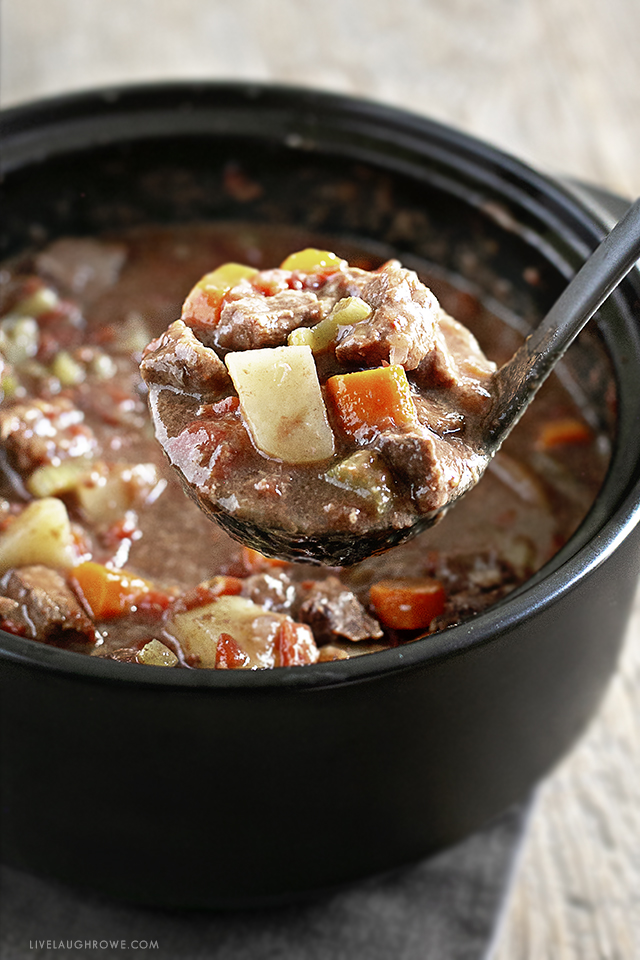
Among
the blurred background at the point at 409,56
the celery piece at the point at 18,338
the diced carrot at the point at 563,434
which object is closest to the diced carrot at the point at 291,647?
the diced carrot at the point at 563,434

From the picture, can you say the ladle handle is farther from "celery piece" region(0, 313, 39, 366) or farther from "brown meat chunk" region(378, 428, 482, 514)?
"celery piece" region(0, 313, 39, 366)

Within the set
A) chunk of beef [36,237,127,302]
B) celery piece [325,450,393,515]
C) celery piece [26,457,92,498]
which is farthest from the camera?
chunk of beef [36,237,127,302]

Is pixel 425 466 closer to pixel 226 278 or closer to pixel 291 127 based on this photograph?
pixel 226 278

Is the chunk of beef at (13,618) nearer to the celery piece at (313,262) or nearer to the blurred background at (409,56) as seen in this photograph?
the celery piece at (313,262)

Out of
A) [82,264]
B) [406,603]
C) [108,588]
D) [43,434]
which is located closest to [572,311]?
[406,603]

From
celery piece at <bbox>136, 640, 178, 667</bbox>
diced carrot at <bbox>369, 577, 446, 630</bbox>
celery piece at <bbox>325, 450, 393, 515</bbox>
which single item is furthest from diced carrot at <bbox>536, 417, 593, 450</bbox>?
celery piece at <bbox>136, 640, 178, 667</bbox>

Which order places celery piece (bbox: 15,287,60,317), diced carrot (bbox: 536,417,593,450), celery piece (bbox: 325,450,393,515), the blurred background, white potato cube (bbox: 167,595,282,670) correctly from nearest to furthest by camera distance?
celery piece (bbox: 325,450,393,515), white potato cube (bbox: 167,595,282,670), diced carrot (bbox: 536,417,593,450), celery piece (bbox: 15,287,60,317), the blurred background
